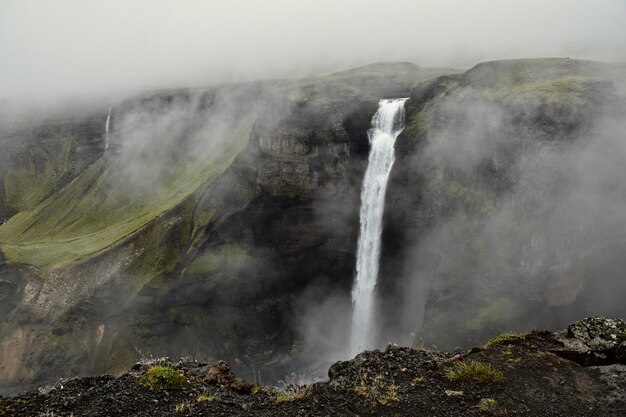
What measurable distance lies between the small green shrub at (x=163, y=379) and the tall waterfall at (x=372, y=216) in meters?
41.6

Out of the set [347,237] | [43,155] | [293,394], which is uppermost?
[293,394]

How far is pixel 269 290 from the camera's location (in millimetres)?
63719

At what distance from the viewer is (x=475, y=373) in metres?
13.5

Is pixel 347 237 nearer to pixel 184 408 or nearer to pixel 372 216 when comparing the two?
pixel 372 216

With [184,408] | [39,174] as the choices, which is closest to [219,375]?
[184,408]

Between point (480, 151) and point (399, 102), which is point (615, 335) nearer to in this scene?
point (480, 151)

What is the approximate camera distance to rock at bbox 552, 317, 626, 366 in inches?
563

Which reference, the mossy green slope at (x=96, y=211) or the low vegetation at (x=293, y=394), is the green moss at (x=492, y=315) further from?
the mossy green slope at (x=96, y=211)

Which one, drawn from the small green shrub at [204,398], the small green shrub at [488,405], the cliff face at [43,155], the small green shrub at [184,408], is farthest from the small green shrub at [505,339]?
the cliff face at [43,155]

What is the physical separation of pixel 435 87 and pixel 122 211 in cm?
6999

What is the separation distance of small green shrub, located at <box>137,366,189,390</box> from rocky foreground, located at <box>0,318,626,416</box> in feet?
0.10

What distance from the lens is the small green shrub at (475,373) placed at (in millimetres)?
13328

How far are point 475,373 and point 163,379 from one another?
9.81 m

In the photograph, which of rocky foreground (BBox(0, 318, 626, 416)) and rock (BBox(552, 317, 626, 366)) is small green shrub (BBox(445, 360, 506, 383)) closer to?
rocky foreground (BBox(0, 318, 626, 416))
